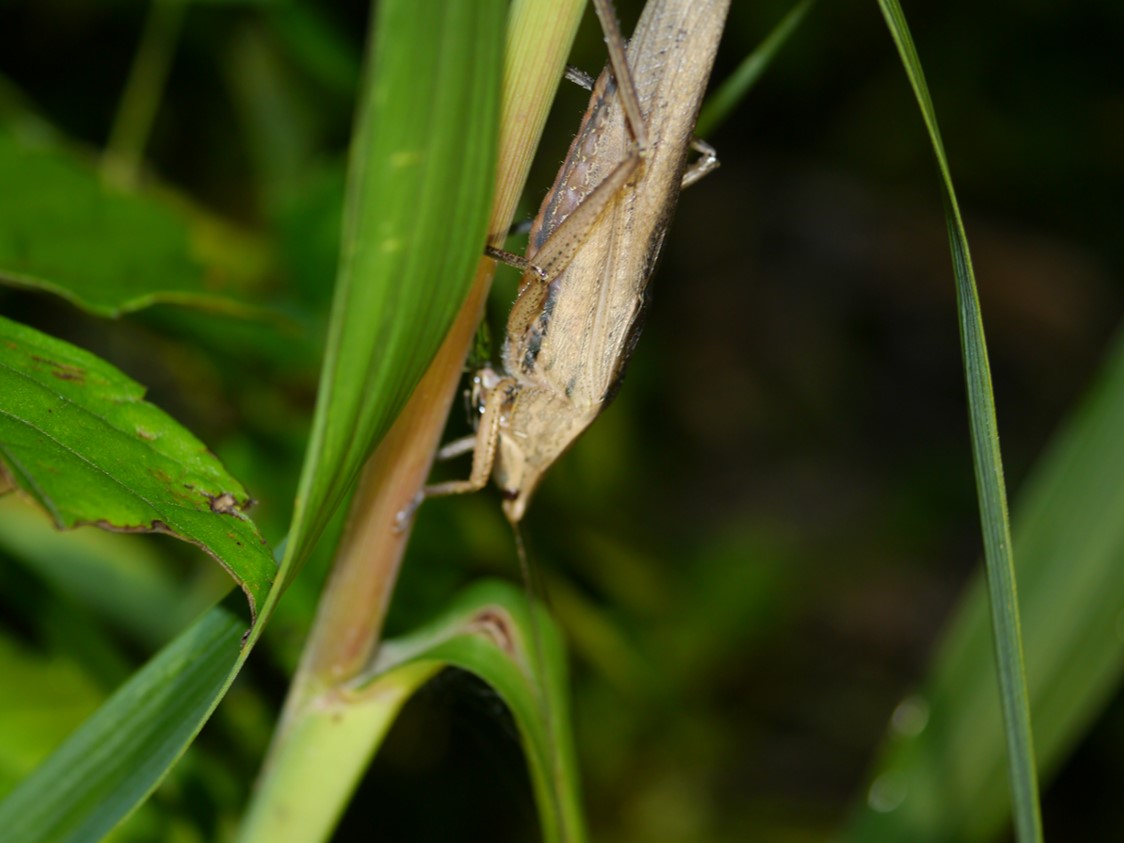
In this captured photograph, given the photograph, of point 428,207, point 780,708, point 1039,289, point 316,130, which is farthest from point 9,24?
point 1039,289

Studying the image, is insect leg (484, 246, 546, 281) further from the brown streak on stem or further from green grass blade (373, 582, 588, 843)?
green grass blade (373, 582, 588, 843)

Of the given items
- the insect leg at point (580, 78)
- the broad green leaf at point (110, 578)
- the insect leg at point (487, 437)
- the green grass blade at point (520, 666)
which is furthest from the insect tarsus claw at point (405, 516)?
the broad green leaf at point (110, 578)

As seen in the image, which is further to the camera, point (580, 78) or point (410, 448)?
point (580, 78)

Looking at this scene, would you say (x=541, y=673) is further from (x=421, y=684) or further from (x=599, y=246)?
(x=599, y=246)

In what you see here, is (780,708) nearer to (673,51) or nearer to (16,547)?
(16,547)

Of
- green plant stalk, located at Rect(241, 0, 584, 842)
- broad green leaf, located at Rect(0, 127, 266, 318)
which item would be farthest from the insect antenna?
broad green leaf, located at Rect(0, 127, 266, 318)

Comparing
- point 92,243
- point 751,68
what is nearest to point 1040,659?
point 751,68
